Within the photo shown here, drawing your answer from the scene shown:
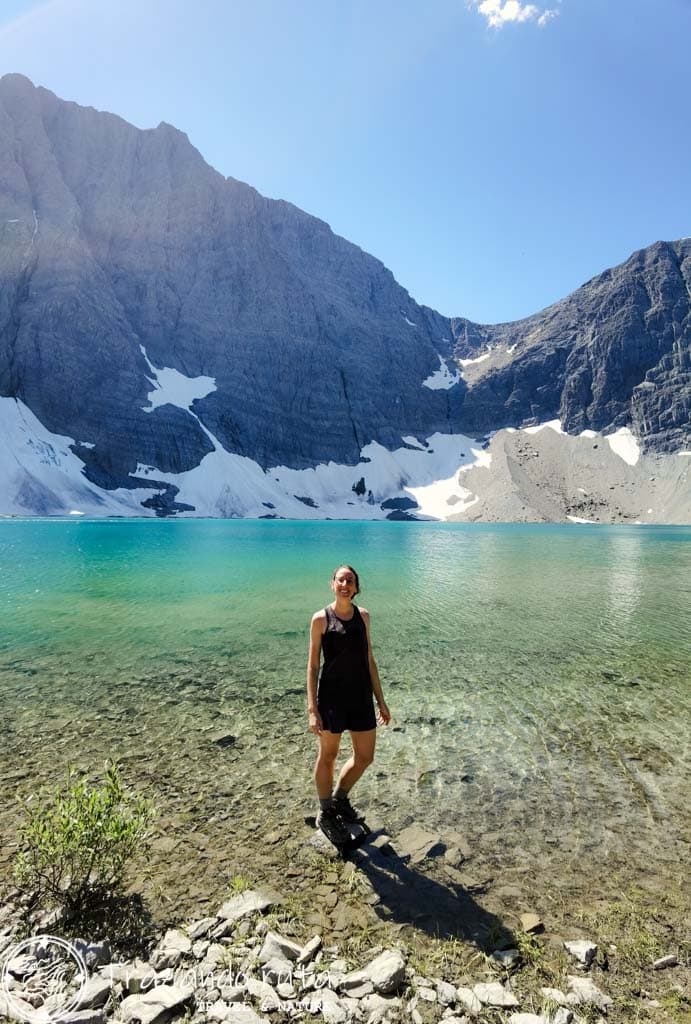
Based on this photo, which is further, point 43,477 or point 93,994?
point 43,477

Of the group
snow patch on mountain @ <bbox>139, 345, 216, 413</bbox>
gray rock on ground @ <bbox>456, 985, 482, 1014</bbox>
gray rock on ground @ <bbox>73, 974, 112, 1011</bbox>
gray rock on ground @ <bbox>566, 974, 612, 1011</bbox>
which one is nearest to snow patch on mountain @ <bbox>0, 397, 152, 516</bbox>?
snow patch on mountain @ <bbox>139, 345, 216, 413</bbox>

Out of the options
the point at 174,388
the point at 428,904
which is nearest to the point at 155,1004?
the point at 428,904

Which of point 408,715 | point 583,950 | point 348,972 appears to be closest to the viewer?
point 348,972

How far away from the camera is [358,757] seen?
6.59m

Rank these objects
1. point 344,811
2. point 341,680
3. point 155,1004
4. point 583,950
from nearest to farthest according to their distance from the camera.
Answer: point 155,1004
point 583,950
point 341,680
point 344,811

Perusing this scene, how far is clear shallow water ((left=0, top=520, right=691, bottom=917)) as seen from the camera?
274 inches

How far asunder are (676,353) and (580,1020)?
239033 millimetres

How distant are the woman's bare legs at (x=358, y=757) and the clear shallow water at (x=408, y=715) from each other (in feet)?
3.10

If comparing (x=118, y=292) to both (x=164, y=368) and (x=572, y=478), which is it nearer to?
(x=164, y=368)

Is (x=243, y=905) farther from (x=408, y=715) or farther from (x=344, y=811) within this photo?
(x=408, y=715)

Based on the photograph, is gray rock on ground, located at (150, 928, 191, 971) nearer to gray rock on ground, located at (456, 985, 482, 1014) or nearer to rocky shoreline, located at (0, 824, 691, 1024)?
rocky shoreline, located at (0, 824, 691, 1024)

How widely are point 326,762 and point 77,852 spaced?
282 centimetres

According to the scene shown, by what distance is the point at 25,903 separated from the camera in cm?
498

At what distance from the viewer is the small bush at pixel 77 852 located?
4.98 meters
